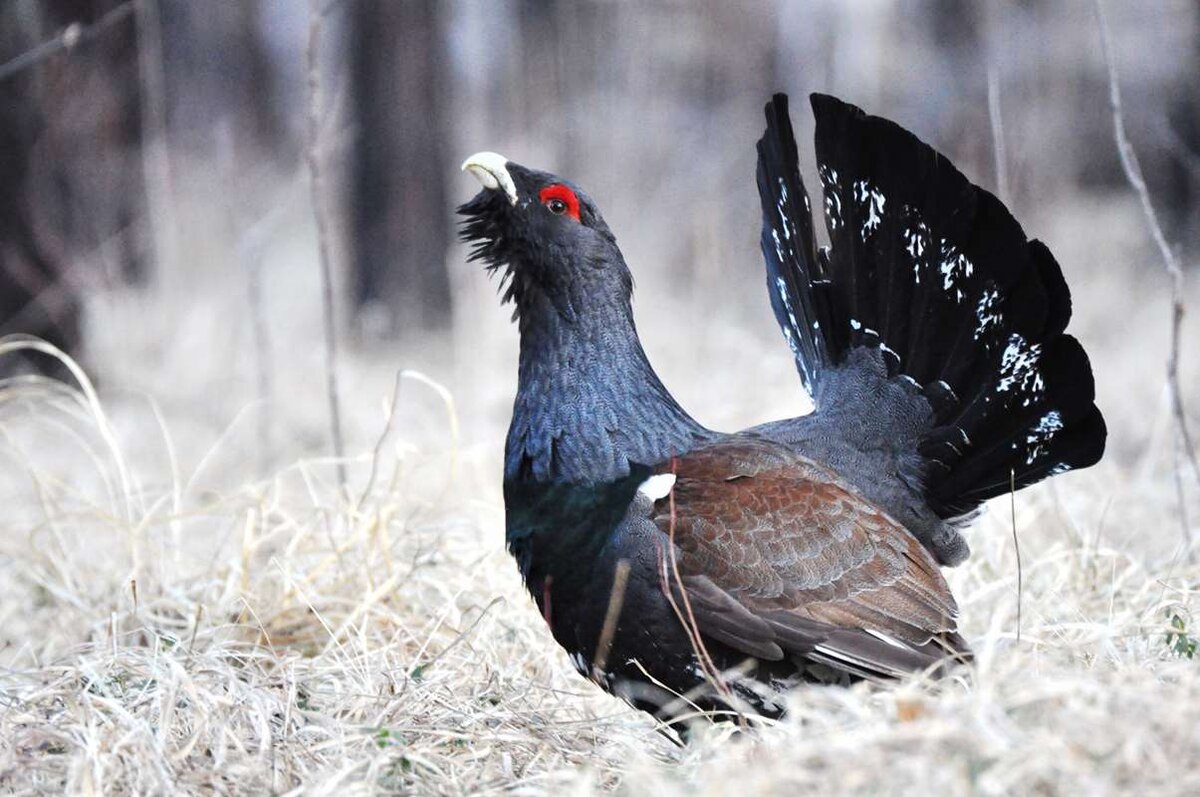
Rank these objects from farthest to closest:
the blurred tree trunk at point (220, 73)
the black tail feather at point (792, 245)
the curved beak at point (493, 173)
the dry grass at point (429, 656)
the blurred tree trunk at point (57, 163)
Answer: the blurred tree trunk at point (220, 73)
the blurred tree trunk at point (57, 163)
the black tail feather at point (792, 245)
the curved beak at point (493, 173)
the dry grass at point (429, 656)

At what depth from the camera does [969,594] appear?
15.1 feet

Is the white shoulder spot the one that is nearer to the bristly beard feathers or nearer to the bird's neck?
the bird's neck

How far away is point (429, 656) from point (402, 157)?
773 cm

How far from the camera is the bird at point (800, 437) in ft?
10.8

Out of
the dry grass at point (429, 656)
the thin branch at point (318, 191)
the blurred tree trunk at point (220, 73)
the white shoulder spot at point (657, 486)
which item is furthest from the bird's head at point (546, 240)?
the blurred tree trunk at point (220, 73)

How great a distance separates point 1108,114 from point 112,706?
41.8 feet

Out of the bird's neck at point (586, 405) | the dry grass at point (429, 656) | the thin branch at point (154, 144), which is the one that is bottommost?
the dry grass at point (429, 656)

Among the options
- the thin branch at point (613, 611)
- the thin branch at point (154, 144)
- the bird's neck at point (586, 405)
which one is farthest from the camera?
the thin branch at point (154, 144)

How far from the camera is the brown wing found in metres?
3.29

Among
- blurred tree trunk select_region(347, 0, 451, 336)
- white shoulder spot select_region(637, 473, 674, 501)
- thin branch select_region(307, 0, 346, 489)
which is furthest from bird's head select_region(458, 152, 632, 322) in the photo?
blurred tree trunk select_region(347, 0, 451, 336)

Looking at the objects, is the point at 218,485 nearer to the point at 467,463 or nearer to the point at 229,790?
the point at 467,463

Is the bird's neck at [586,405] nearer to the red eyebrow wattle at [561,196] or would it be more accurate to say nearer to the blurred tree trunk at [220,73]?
the red eyebrow wattle at [561,196]

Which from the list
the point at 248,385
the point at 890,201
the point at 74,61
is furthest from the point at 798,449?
the point at 74,61

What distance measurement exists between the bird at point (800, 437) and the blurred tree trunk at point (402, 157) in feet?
22.7
